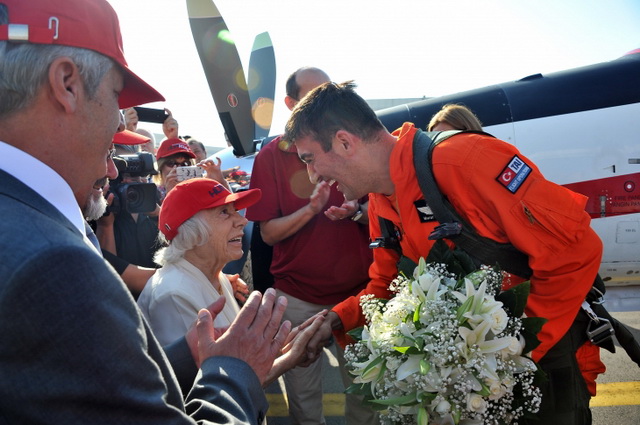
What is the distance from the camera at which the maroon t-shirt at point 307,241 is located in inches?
121

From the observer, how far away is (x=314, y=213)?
299cm

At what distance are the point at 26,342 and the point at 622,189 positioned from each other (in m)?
4.54

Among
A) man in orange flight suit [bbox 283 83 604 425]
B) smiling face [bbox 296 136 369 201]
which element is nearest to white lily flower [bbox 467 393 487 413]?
man in orange flight suit [bbox 283 83 604 425]

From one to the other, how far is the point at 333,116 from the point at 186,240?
0.98 m

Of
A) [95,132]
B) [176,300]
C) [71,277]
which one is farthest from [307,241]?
[71,277]

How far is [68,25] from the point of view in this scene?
950 millimetres

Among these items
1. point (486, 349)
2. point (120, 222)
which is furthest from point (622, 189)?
point (120, 222)

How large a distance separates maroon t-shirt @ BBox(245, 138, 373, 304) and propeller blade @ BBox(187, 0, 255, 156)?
3900 mm

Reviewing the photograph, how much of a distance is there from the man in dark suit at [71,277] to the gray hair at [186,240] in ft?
4.02

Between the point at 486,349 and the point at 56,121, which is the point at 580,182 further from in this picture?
the point at 56,121

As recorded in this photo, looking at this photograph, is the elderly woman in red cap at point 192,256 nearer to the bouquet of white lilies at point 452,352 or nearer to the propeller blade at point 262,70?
the bouquet of white lilies at point 452,352

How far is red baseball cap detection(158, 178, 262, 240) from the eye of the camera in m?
2.44

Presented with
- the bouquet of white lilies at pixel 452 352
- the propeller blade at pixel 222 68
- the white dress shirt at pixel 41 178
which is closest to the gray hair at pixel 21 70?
the white dress shirt at pixel 41 178

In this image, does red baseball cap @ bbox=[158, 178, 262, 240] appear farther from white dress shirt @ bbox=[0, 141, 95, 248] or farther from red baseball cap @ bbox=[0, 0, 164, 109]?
white dress shirt @ bbox=[0, 141, 95, 248]
